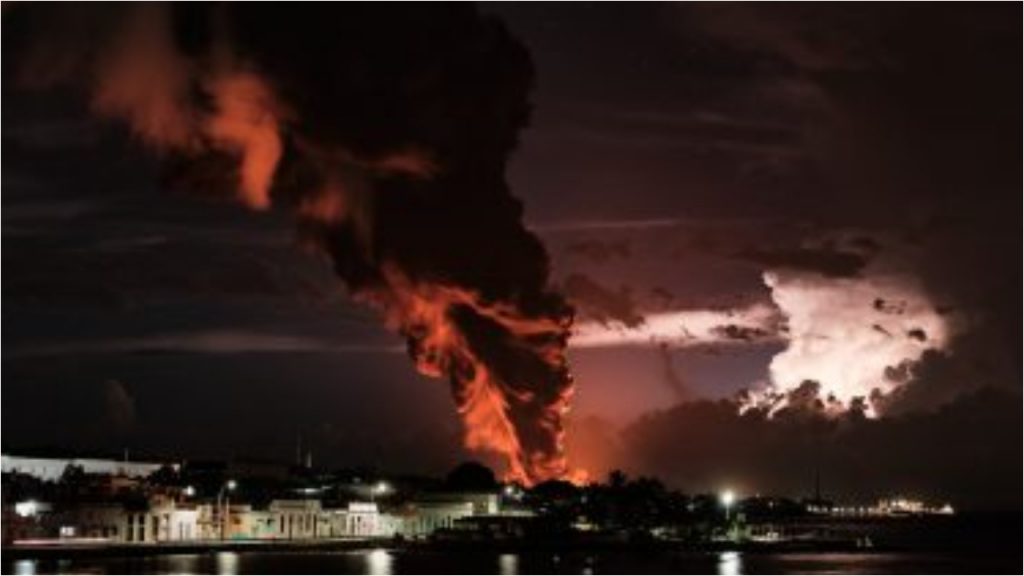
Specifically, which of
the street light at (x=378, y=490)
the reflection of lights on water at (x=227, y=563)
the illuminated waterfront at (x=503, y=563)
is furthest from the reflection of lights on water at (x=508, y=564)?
the street light at (x=378, y=490)

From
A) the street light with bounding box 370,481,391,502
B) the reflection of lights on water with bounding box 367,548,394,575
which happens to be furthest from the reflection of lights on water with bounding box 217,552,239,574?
the street light with bounding box 370,481,391,502

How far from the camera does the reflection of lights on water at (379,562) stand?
76.7m

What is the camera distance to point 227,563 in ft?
249

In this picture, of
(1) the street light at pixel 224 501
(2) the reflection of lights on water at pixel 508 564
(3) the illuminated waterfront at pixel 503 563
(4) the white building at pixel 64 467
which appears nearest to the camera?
(3) the illuminated waterfront at pixel 503 563

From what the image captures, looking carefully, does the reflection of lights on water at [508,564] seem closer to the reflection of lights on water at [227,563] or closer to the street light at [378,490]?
the reflection of lights on water at [227,563]

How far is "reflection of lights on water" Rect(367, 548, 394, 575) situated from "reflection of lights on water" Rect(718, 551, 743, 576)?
17.7 meters

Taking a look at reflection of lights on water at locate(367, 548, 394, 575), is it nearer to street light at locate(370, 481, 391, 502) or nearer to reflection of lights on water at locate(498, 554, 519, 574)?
reflection of lights on water at locate(498, 554, 519, 574)

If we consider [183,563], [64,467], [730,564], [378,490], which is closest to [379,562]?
[183,563]

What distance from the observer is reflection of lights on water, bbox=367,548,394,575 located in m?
76.7

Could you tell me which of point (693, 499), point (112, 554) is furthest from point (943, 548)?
point (112, 554)

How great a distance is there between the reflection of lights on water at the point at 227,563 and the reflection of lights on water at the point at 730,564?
83.2ft

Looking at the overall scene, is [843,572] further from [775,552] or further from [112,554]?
[112,554]

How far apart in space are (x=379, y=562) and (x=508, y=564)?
735 cm

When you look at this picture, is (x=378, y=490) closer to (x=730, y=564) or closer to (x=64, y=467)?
(x=64, y=467)
